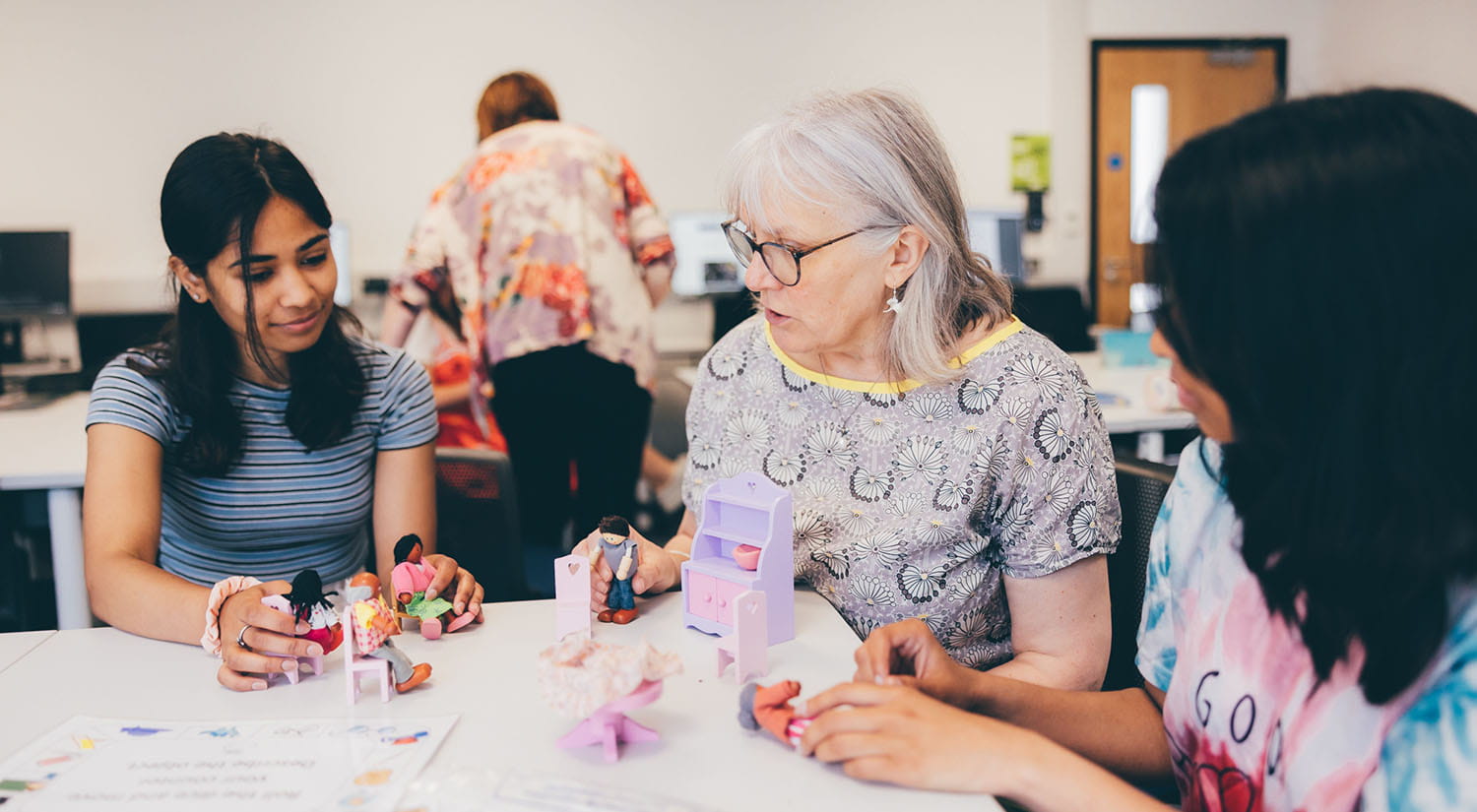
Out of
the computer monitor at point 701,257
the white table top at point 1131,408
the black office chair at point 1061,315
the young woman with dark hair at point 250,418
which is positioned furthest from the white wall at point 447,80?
the young woman with dark hair at point 250,418

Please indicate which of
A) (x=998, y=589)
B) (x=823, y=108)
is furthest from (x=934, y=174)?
(x=998, y=589)

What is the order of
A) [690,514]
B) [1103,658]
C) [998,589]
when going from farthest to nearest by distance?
[690,514], [998,589], [1103,658]

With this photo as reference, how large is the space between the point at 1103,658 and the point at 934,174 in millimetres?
650

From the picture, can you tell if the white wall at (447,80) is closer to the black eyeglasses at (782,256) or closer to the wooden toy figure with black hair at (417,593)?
the black eyeglasses at (782,256)

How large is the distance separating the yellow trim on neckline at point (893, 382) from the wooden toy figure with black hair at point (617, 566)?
0.36 meters

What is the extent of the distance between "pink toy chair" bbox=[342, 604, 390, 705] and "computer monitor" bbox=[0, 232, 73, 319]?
3.60 metres

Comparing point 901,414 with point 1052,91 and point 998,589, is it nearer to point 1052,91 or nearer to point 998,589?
point 998,589

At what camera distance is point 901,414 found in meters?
1.38

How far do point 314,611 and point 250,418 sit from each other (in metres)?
0.61

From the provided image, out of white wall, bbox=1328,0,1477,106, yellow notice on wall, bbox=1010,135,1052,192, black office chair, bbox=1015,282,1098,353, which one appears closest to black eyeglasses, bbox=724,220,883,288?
black office chair, bbox=1015,282,1098,353

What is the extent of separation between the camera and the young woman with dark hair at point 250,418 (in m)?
1.43

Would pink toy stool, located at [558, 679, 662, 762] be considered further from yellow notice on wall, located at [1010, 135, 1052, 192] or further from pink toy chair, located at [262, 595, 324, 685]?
yellow notice on wall, located at [1010, 135, 1052, 192]

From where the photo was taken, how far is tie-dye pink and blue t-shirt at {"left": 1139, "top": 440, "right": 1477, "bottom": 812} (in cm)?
70

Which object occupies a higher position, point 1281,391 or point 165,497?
point 1281,391
